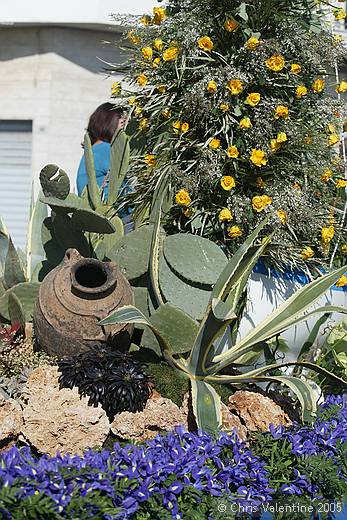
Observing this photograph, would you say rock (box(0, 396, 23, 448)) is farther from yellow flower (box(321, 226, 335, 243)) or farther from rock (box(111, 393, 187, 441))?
yellow flower (box(321, 226, 335, 243))

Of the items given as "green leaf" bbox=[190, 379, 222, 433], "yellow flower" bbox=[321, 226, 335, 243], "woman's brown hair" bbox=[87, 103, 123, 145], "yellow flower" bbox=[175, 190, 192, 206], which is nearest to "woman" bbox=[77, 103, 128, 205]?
"woman's brown hair" bbox=[87, 103, 123, 145]

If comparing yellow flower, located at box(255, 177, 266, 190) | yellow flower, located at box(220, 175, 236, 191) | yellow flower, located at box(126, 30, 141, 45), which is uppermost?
yellow flower, located at box(126, 30, 141, 45)

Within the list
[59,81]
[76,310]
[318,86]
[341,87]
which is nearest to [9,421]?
[76,310]

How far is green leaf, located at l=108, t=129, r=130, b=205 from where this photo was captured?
502cm

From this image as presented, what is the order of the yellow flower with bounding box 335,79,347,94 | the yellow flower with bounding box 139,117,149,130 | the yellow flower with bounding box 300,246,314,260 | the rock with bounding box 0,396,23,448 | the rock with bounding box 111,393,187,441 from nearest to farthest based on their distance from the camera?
the rock with bounding box 0,396,23,448
the rock with bounding box 111,393,187,441
the yellow flower with bounding box 300,246,314,260
the yellow flower with bounding box 139,117,149,130
the yellow flower with bounding box 335,79,347,94

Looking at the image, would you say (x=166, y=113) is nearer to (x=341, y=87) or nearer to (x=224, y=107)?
(x=224, y=107)

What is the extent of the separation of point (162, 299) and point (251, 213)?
29.1 inches

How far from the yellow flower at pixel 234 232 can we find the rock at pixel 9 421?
1684 mm

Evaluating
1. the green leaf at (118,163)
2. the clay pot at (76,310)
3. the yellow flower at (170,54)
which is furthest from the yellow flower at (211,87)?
the clay pot at (76,310)

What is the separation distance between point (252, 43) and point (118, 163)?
3.40ft

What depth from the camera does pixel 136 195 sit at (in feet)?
16.6

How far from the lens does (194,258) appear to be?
4504mm

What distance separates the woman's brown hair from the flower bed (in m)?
2.53

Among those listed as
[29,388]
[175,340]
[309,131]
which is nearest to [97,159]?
[309,131]
